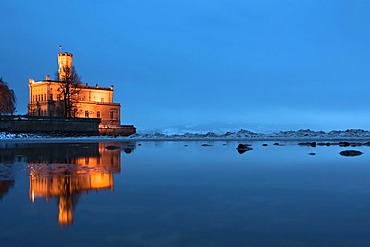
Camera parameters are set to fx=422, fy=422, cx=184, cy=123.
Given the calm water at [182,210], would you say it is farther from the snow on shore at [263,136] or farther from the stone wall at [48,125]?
the stone wall at [48,125]

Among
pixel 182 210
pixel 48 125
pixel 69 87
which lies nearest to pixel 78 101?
pixel 69 87

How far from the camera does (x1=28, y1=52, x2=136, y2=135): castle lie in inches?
3497

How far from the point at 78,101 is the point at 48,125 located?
26.2 metres

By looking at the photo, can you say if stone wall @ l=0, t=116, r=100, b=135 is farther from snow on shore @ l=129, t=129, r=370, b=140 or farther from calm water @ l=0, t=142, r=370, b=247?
calm water @ l=0, t=142, r=370, b=247

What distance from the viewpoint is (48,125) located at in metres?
63.1

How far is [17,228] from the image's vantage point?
5.45 m

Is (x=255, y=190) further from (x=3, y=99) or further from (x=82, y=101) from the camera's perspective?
(x=82, y=101)

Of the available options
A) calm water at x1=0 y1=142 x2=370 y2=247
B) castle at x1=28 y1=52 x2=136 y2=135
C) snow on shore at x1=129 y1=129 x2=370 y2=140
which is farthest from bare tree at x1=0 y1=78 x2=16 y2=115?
calm water at x1=0 y1=142 x2=370 y2=247

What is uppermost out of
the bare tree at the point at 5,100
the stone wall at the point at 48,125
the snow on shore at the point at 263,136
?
the bare tree at the point at 5,100

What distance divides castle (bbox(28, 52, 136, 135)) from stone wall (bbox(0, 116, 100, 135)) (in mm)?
15352

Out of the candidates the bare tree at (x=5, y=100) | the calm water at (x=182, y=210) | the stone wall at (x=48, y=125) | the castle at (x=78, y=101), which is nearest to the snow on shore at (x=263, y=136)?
the stone wall at (x=48, y=125)

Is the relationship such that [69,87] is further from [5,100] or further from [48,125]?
[5,100]

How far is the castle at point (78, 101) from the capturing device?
88.8m

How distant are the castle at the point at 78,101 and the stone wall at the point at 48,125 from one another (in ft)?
50.4
